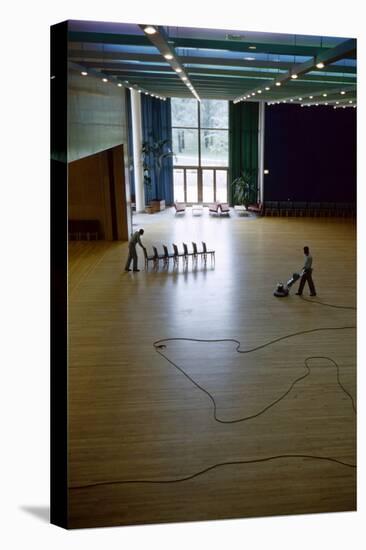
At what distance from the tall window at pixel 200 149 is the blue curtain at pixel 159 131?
0.46 m

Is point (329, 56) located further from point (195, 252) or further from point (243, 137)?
point (243, 137)

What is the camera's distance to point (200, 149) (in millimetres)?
25250

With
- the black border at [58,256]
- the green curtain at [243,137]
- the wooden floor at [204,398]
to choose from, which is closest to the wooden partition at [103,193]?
the wooden floor at [204,398]

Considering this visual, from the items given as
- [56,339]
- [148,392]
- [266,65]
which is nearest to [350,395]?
[148,392]

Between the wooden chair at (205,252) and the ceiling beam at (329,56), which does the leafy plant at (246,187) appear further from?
the ceiling beam at (329,56)

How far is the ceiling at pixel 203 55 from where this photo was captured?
756cm

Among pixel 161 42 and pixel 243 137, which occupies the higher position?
pixel 243 137

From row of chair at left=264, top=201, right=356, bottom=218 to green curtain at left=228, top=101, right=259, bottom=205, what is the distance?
8.27 feet

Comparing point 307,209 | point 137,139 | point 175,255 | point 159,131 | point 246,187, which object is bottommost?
point 175,255

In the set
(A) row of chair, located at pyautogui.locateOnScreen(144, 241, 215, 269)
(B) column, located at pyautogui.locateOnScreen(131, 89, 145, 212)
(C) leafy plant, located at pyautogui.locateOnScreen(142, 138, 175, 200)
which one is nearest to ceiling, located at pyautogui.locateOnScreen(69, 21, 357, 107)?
(A) row of chair, located at pyautogui.locateOnScreen(144, 241, 215, 269)

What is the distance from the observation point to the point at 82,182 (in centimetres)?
1641

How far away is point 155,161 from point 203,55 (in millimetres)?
14328

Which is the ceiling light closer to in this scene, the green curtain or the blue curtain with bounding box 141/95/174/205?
the blue curtain with bounding box 141/95/174/205

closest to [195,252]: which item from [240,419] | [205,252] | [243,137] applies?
[205,252]
